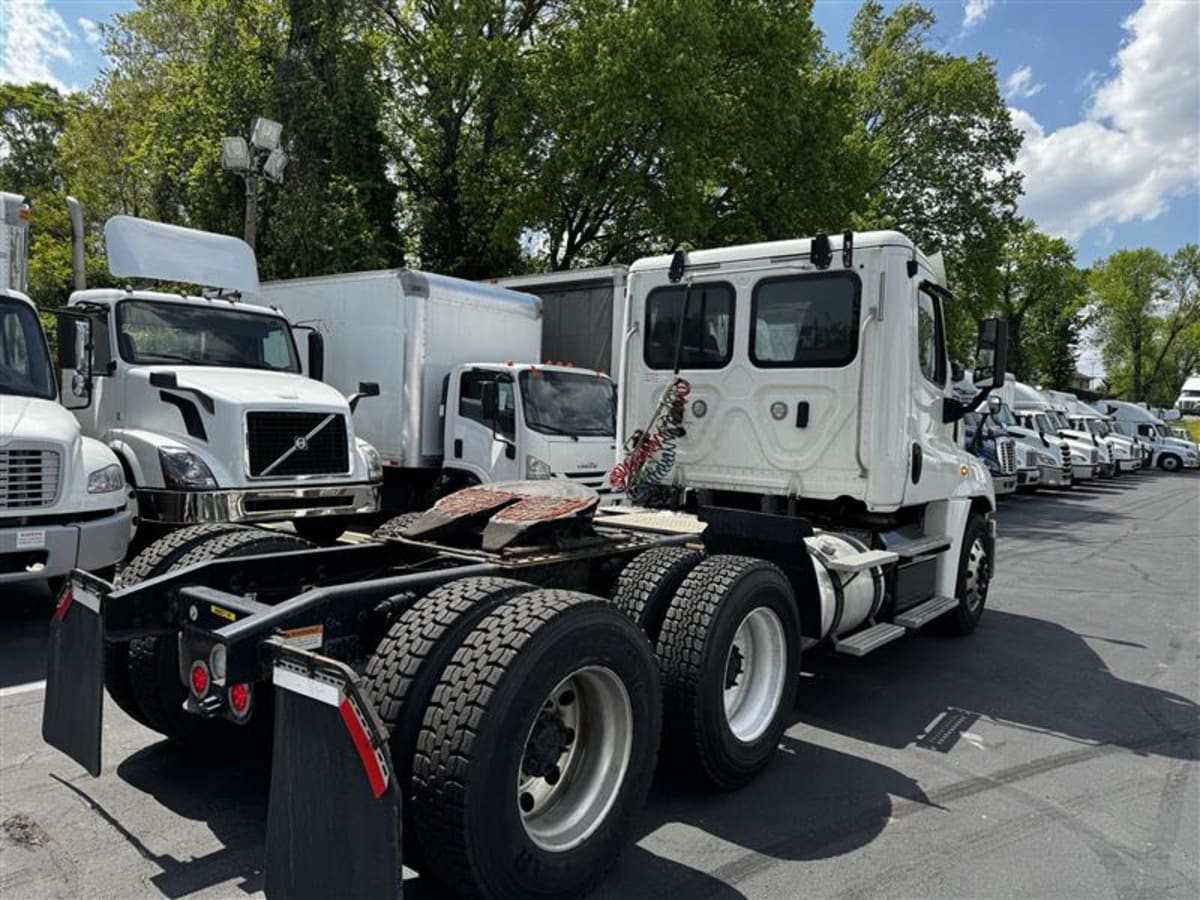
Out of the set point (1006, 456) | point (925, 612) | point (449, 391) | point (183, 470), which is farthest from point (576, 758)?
point (1006, 456)

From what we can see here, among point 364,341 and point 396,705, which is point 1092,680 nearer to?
point 396,705

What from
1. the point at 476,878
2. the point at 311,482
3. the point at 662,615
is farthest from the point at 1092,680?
the point at 311,482

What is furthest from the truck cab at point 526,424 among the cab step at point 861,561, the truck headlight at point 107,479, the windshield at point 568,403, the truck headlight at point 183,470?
the cab step at point 861,561

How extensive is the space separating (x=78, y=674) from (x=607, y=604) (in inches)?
78.6

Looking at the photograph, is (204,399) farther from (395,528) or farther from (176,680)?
(176,680)

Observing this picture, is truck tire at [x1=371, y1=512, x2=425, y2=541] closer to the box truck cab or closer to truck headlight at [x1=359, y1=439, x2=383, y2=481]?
truck headlight at [x1=359, y1=439, x2=383, y2=481]

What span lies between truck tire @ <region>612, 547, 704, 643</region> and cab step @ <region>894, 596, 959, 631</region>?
2.04 metres

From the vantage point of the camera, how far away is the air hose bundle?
20.5ft

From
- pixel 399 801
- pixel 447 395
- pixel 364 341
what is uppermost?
pixel 364 341

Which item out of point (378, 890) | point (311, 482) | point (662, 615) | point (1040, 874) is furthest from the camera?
point (311, 482)

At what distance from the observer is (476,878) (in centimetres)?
251

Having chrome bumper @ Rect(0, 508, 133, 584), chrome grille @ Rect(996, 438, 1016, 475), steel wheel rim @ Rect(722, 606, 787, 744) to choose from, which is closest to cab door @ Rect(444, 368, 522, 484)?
chrome bumper @ Rect(0, 508, 133, 584)

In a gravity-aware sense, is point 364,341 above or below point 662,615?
above

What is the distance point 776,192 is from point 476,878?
1991 cm
